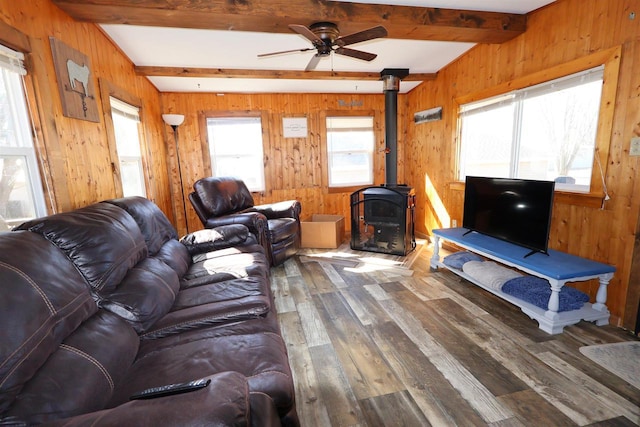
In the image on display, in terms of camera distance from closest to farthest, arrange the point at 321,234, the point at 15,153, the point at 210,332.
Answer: the point at 210,332, the point at 15,153, the point at 321,234

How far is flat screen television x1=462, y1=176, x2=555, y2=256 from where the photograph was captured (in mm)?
2316

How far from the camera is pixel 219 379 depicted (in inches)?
31.2

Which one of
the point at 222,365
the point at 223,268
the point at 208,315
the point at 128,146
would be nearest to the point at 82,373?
the point at 222,365

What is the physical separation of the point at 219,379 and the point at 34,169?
196 centimetres

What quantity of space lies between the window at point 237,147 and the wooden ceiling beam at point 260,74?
1.01 meters

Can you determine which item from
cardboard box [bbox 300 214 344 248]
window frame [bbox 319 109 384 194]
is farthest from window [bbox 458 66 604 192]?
cardboard box [bbox 300 214 344 248]

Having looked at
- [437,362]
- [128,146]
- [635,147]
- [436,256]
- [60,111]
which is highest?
[60,111]

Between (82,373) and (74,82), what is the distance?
2.13 meters

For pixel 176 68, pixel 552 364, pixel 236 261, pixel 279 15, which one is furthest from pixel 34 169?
pixel 552 364

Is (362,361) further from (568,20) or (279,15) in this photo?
(568,20)

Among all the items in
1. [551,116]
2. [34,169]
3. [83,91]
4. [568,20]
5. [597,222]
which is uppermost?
[568,20]

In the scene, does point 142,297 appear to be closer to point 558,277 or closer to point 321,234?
point 558,277

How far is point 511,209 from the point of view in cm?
261

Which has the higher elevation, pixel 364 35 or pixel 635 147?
pixel 364 35
